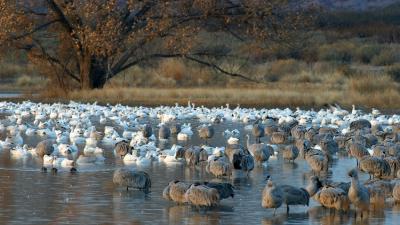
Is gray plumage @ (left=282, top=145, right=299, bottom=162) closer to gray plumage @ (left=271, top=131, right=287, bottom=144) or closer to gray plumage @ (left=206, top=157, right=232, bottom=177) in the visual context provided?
gray plumage @ (left=206, top=157, right=232, bottom=177)

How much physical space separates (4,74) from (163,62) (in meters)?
9.63

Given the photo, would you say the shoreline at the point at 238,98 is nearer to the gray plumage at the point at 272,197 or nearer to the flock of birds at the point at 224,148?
the flock of birds at the point at 224,148

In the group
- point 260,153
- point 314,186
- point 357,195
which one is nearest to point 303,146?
point 260,153

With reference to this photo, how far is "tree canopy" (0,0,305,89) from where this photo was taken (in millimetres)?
36156

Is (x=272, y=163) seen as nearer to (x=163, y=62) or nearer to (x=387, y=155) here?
(x=387, y=155)

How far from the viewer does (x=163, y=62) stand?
4766 cm

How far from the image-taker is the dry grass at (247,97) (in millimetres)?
35500

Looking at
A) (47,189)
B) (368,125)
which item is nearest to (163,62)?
(368,125)

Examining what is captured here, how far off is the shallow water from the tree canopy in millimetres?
17529

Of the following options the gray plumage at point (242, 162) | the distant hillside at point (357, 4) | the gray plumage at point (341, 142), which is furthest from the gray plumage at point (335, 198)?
the distant hillside at point (357, 4)

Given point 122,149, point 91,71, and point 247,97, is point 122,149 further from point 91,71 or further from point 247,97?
point 91,71

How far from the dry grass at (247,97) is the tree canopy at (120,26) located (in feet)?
4.65

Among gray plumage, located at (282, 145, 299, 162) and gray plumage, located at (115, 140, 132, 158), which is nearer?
gray plumage, located at (282, 145, 299, 162)

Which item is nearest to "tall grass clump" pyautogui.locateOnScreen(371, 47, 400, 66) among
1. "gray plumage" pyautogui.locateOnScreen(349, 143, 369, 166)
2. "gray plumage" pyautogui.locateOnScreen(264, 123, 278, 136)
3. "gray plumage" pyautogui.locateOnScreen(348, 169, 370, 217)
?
"gray plumage" pyautogui.locateOnScreen(264, 123, 278, 136)
